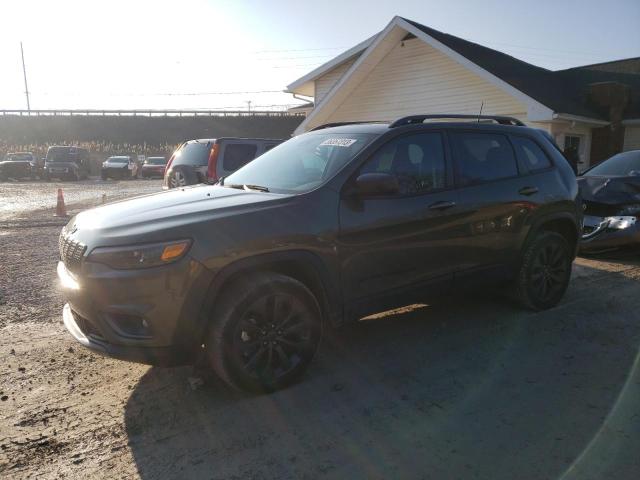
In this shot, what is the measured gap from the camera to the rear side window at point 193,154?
1021 cm

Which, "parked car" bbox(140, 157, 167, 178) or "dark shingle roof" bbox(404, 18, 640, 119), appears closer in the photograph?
"dark shingle roof" bbox(404, 18, 640, 119)

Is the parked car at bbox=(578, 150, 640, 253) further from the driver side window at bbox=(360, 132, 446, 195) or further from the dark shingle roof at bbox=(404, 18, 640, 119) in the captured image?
the dark shingle roof at bbox=(404, 18, 640, 119)

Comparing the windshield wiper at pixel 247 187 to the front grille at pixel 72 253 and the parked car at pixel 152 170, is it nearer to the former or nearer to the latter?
the front grille at pixel 72 253

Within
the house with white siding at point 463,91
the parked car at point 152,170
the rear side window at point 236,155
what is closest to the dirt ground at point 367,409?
the rear side window at point 236,155

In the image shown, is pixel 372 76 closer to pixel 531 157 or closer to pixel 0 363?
pixel 531 157

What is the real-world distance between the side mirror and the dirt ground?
4.32 feet

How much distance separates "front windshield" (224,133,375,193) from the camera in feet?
12.2

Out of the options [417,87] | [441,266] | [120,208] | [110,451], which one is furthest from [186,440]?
[417,87]

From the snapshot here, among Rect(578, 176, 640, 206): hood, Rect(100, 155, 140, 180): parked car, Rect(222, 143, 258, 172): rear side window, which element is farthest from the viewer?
Rect(100, 155, 140, 180): parked car

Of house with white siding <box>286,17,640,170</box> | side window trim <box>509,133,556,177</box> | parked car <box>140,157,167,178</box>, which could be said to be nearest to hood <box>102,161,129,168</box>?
parked car <box>140,157,167,178</box>

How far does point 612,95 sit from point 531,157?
13.2 m

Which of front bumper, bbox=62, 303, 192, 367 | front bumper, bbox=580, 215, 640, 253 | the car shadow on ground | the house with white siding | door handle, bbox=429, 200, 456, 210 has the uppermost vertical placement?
the house with white siding

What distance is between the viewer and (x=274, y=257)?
3.21 m

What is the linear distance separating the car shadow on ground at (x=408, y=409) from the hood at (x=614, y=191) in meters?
3.40
